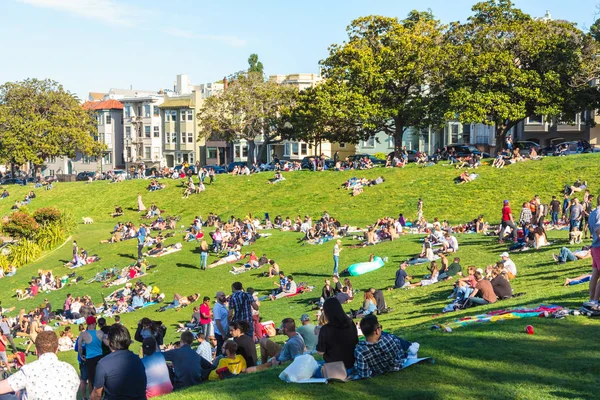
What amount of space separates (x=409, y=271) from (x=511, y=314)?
13890mm

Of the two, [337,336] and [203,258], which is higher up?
[337,336]

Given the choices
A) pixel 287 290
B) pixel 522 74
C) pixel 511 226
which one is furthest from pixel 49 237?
pixel 522 74

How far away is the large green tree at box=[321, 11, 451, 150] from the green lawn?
854 cm

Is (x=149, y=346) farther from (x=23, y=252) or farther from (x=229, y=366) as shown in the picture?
(x=23, y=252)

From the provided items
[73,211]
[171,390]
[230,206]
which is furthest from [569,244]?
[73,211]

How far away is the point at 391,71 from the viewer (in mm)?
63719

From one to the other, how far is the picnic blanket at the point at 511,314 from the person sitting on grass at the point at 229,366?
4.56 meters

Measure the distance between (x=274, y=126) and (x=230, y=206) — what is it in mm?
26659

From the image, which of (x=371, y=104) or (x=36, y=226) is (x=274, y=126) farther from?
(x=36, y=226)

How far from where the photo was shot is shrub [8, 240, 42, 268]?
49.3 meters

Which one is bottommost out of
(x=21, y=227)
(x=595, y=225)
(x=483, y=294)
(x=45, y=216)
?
(x=21, y=227)

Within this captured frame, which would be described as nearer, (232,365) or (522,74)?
(232,365)

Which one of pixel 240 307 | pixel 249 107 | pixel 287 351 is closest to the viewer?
pixel 287 351

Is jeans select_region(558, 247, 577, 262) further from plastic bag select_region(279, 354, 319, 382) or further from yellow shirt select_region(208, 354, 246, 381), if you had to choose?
plastic bag select_region(279, 354, 319, 382)
